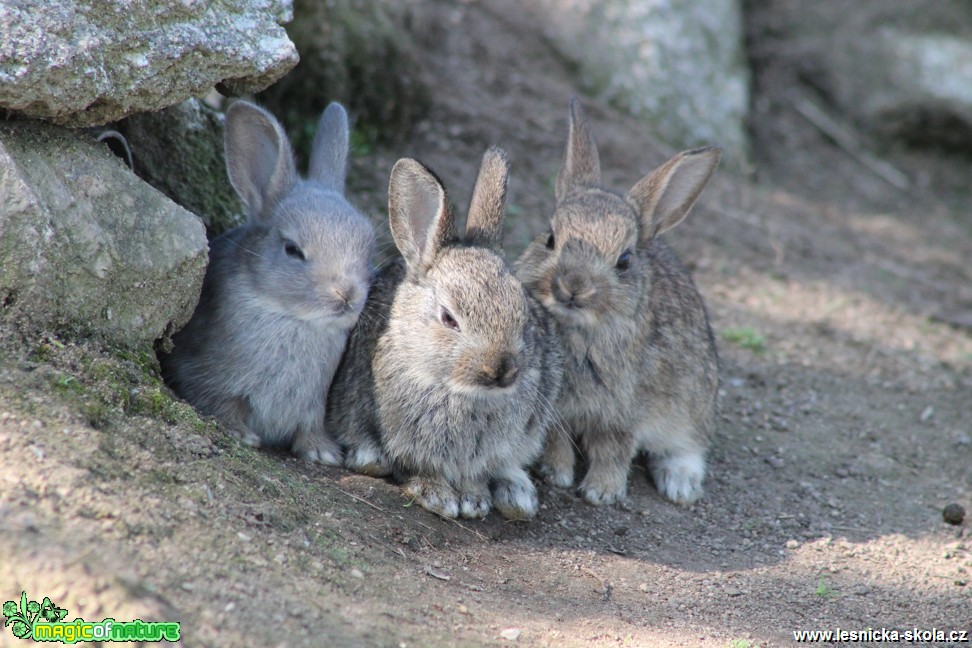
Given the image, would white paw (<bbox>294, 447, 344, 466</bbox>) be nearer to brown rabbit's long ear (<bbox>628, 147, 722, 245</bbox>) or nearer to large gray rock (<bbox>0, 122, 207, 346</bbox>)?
large gray rock (<bbox>0, 122, 207, 346</bbox>)

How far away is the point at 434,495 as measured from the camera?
5.20 m

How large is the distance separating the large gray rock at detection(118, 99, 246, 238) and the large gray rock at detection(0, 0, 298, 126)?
91 cm

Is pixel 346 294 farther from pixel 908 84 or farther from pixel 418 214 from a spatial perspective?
pixel 908 84

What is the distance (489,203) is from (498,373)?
110cm

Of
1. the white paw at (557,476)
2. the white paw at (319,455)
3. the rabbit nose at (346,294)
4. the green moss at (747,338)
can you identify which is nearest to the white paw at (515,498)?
the white paw at (557,476)

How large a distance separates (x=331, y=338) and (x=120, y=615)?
2301 mm

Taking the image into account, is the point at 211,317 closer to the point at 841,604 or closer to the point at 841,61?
the point at 841,604

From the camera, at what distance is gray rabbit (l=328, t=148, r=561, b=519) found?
4.98 m

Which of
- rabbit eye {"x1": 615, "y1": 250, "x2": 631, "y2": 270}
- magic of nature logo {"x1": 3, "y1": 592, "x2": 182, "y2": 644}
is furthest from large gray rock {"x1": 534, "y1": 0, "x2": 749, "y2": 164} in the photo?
magic of nature logo {"x1": 3, "y1": 592, "x2": 182, "y2": 644}

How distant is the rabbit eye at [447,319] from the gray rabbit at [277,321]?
0.41 m

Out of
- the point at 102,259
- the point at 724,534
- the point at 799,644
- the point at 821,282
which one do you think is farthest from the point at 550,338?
the point at 821,282

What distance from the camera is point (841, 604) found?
5.09 m

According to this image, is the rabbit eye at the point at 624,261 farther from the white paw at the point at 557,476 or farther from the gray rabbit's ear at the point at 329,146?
the gray rabbit's ear at the point at 329,146

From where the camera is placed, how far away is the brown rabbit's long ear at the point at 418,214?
5133 millimetres
